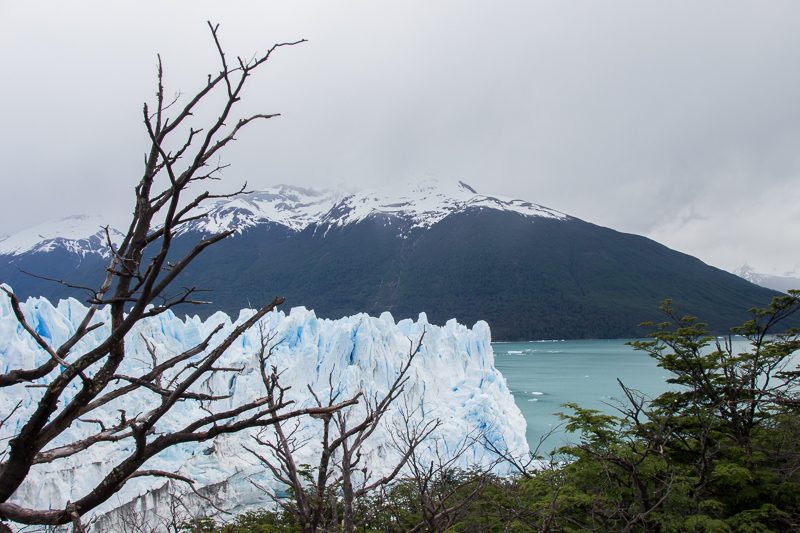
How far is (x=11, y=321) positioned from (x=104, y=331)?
3.90 metres

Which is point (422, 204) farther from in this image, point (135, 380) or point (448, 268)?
point (135, 380)

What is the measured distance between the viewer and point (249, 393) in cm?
1331

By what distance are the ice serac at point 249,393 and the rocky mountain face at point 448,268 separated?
56.8 metres

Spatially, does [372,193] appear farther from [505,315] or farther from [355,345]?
[355,345]

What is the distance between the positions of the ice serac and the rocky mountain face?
2235 inches

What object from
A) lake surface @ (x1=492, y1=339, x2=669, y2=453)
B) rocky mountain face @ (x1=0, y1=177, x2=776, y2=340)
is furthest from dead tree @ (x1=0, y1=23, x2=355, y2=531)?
rocky mountain face @ (x1=0, y1=177, x2=776, y2=340)

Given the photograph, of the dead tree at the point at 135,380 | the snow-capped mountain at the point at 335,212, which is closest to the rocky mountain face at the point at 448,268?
the snow-capped mountain at the point at 335,212

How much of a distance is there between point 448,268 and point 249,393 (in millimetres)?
107186

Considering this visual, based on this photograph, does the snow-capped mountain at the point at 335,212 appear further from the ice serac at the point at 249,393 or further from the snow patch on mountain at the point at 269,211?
the ice serac at the point at 249,393

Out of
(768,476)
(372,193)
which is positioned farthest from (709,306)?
(372,193)

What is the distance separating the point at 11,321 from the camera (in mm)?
11164

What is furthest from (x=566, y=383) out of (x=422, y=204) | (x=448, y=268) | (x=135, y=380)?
(x=422, y=204)

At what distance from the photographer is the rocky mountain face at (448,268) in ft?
309

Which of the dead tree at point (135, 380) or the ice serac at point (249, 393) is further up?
the dead tree at point (135, 380)
